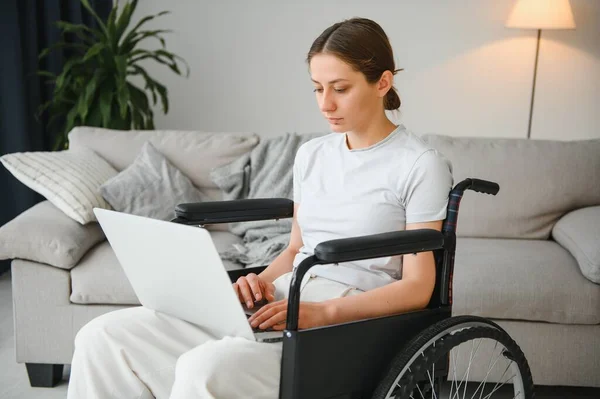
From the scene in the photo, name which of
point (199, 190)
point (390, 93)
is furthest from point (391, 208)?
point (199, 190)

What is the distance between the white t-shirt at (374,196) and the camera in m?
1.56

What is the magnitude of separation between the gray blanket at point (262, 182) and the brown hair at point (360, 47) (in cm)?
114

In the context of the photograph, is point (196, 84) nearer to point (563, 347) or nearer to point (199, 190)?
point (199, 190)

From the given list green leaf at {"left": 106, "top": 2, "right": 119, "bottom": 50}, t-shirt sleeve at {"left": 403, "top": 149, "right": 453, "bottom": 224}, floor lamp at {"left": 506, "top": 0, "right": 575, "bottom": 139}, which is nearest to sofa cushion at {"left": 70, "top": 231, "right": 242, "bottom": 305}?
t-shirt sleeve at {"left": 403, "top": 149, "right": 453, "bottom": 224}

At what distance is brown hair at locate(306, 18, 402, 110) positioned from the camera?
1563 mm

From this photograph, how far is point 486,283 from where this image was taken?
2324mm

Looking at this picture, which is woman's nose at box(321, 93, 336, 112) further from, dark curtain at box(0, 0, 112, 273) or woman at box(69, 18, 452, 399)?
dark curtain at box(0, 0, 112, 273)

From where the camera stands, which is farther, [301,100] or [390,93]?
[301,100]

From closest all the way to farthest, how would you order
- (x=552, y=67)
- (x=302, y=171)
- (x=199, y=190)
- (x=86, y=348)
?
(x=86, y=348), (x=302, y=171), (x=199, y=190), (x=552, y=67)

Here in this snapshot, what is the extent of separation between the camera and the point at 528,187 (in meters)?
2.72

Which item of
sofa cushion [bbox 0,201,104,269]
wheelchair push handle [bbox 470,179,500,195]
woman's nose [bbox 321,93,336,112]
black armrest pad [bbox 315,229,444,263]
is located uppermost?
woman's nose [bbox 321,93,336,112]

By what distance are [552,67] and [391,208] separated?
2.80 m

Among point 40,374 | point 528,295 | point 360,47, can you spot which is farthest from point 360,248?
point 40,374

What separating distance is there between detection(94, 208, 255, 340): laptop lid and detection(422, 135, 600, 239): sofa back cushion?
4.78ft
